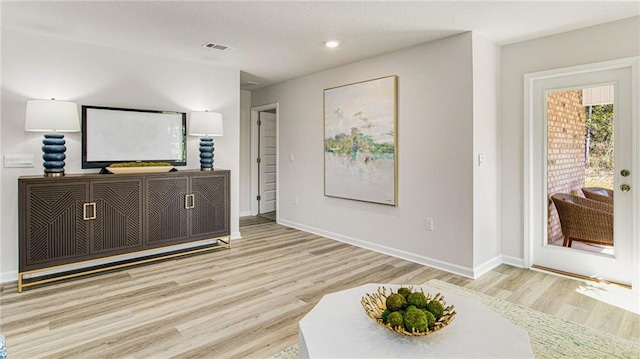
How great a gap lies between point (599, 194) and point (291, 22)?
3.27 m

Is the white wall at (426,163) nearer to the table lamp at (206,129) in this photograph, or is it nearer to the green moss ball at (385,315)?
the table lamp at (206,129)

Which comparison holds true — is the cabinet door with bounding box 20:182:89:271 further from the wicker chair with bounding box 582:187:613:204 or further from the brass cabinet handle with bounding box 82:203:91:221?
the wicker chair with bounding box 582:187:613:204

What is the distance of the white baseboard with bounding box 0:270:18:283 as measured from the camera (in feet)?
10.6

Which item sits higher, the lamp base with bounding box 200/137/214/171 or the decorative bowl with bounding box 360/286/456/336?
the lamp base with bounding box 200/137/214/171

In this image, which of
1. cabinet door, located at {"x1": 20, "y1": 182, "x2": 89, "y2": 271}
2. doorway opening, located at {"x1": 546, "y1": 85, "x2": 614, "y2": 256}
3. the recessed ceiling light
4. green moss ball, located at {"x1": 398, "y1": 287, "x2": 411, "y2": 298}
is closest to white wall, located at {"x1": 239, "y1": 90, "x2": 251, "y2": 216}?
the recessed ceiling light

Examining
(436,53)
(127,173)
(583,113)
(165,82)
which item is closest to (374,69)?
(436,53)

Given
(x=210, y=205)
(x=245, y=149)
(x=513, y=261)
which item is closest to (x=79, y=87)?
(x=210, y=205)

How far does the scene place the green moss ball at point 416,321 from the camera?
142 centimetres

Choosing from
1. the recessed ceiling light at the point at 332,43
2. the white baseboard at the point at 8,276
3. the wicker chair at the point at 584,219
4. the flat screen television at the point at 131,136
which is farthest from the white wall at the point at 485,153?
the white baseboard at the point at 8,276

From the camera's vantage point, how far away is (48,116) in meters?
3.13

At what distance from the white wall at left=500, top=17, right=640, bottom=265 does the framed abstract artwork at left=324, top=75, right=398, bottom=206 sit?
116 cm

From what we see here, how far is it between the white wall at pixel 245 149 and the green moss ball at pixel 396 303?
5.11 metres

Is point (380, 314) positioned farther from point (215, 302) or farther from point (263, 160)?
point (263, 160)

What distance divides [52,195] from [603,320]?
459 cm
